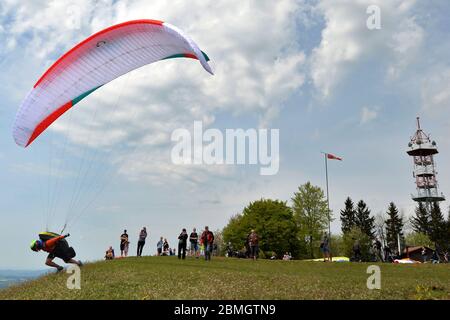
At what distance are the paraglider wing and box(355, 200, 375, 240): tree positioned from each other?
326ft

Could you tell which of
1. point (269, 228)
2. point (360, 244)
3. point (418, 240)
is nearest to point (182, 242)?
point (269, 228)

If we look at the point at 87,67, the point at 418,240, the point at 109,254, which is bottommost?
the point at 109,254

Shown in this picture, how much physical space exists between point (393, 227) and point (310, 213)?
140ft

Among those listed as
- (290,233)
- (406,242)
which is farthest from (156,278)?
(406,242)

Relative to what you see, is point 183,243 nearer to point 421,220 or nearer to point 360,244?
point 360,244

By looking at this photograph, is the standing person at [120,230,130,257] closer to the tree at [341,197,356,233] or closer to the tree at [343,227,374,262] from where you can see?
the tree at [343,227,374,262]

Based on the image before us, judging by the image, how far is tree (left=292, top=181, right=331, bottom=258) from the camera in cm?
7606

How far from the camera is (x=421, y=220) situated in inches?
4304

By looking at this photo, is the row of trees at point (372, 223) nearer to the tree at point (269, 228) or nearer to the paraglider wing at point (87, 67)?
the tree at point (269, 228)

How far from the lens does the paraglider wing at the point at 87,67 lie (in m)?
17.6

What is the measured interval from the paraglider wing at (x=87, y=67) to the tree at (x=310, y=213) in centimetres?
6242

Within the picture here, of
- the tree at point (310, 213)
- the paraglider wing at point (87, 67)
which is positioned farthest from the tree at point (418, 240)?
the paraglider wing at point (87, 67)
